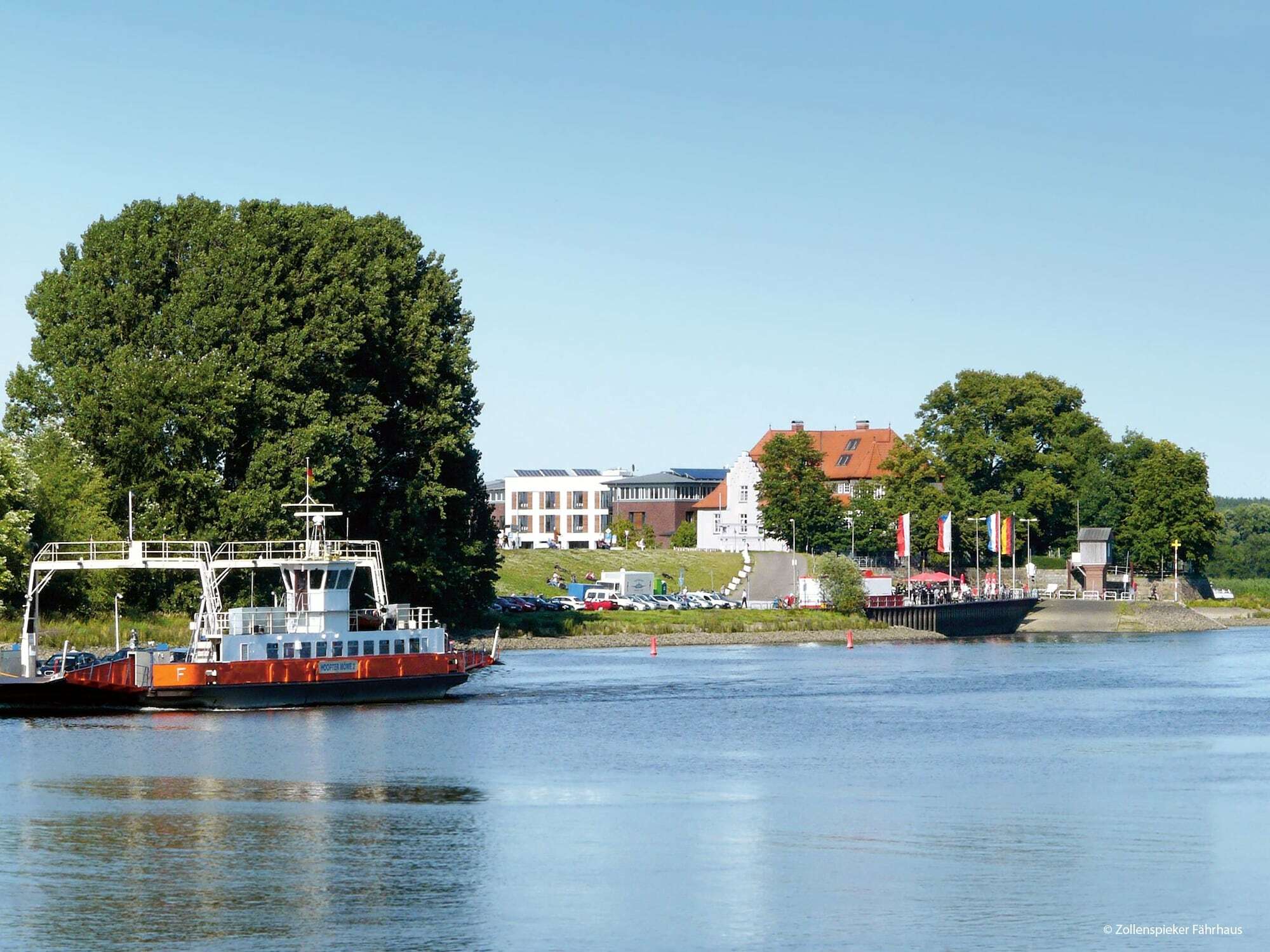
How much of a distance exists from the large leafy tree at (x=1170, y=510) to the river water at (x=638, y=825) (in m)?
89.0

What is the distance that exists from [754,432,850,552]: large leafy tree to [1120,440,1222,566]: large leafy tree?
2717 centimetres

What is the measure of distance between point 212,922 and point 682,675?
191ft

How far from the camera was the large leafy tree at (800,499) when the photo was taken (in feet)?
536

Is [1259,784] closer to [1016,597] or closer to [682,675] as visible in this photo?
[682,675]

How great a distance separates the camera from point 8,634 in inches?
3046

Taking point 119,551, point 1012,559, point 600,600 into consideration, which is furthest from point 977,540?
point 119,551

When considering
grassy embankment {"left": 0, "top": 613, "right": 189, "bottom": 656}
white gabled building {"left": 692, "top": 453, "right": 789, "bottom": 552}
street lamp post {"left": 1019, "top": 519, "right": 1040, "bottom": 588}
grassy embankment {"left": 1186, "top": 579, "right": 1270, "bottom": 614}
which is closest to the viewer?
grassy embankment {"left": 0, "top": 613, "right": 189, "bottom": 656}

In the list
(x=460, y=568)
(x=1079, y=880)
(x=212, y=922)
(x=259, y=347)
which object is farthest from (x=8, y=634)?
(x=1079, y=880)

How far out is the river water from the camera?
32.5 meters

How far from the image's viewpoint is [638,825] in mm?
42500

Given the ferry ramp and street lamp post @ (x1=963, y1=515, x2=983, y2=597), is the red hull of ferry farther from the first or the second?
street lamp post @ (x1=963, y1=515, x2=983, y2=597)

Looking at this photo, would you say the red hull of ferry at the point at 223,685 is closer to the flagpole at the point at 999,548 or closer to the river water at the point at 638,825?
the river water at the point at 638,825

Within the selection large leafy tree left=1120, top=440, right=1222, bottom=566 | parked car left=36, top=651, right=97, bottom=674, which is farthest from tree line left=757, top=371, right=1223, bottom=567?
parked car left=36, top=651, right=97, bottom=674

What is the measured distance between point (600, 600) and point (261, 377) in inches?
1783
